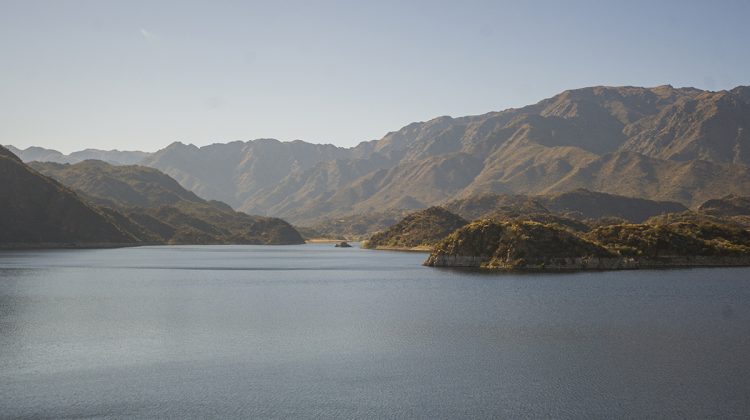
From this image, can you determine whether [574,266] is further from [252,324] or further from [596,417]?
[596,417]

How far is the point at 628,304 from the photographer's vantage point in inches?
3504

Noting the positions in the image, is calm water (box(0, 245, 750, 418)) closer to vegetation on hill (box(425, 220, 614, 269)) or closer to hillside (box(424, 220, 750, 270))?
vegetation on hill (box(425, 220, 614, 269))

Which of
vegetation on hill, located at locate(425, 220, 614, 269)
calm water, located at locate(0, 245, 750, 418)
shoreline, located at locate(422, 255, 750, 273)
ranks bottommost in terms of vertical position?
calm water, located at locate(0, 245, 750, 418)

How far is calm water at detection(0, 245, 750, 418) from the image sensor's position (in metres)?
42.8

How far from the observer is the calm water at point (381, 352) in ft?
140

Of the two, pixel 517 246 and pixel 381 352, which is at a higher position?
pixel 517 246

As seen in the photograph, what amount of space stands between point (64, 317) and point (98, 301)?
1720 centimetres

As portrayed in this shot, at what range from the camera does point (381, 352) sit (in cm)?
5906

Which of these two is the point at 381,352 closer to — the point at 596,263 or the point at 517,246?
the point at 517,246

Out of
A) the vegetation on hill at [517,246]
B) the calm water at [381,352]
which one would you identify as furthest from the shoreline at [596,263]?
the calm water at [381,352]

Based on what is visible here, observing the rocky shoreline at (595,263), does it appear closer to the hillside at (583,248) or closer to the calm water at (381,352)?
the hillside at (583,248)

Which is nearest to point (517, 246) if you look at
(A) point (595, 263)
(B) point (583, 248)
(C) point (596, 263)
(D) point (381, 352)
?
(B) point (583, 248)

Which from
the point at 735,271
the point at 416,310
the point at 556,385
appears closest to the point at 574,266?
the point at 735,271

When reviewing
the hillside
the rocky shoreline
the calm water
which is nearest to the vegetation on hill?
the hillside
